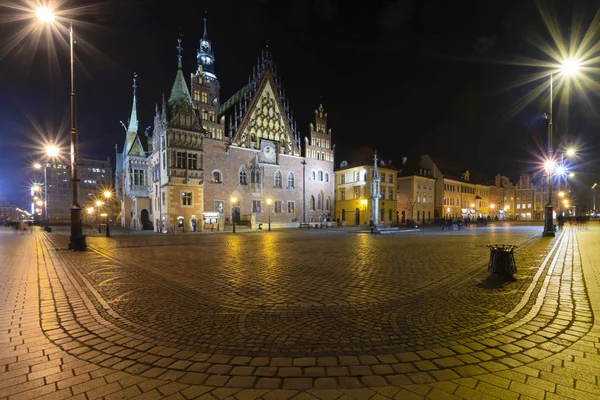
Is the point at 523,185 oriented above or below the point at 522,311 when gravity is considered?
above

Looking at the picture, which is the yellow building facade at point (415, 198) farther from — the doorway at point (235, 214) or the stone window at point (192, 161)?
the stone window at point (192, 161)

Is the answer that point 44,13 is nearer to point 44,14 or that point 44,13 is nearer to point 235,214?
point 44,14

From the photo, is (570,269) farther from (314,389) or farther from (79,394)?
(79,394)

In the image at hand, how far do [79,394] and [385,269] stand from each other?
27.4ft

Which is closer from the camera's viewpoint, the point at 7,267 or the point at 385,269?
the point at 385,269

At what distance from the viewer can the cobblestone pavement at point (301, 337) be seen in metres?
3.13

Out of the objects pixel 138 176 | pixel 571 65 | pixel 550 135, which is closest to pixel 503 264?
pixel 571 65

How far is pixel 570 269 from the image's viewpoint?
30.7 ft

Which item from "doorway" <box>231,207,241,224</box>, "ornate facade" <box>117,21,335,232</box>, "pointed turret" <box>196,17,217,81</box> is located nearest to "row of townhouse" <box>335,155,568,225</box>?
"ornate facade" <box>117,21,335,232</box>

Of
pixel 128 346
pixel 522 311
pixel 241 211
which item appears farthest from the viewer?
pixel 241 211

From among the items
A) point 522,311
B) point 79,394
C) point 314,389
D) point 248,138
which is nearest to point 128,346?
point 79,394

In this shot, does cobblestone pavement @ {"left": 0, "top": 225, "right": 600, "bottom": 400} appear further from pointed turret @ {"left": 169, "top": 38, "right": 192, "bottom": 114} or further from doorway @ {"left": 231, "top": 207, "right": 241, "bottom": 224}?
doorway @ {"left": 231, "top": 207, "right": 241, "bottom": 224}

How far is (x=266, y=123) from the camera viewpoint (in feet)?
151

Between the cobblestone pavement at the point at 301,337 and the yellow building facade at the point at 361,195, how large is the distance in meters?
43.2
